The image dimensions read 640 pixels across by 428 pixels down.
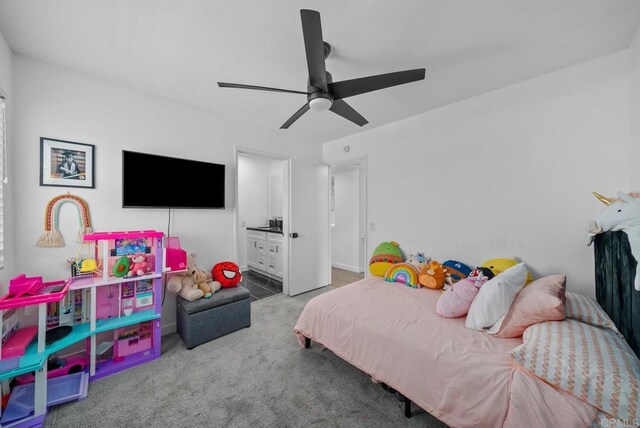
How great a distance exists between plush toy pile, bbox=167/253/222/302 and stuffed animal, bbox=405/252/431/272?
2304 mm

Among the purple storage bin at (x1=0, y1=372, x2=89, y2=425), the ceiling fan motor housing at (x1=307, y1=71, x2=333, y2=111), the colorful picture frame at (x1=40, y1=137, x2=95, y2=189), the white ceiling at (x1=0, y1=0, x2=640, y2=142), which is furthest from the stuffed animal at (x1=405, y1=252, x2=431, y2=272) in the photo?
the colorful picture frame at (x1=40, y1=137, x2=95, y2=189)

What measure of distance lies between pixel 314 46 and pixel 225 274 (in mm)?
2453

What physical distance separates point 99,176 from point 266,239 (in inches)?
110

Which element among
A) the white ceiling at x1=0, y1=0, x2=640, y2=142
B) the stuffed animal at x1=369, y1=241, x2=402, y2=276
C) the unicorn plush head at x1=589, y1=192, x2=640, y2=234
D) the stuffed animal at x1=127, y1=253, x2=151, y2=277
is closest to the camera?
the unicorn plush head at x1=589, y1=192, x2=640, y2=234

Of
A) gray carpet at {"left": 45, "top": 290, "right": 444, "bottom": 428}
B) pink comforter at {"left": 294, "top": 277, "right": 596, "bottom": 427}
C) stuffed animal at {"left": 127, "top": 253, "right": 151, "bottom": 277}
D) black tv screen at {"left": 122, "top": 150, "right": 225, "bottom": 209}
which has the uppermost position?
black tv screen at {"left": 122, "top": 150, "right": 225, "bottom": 209}

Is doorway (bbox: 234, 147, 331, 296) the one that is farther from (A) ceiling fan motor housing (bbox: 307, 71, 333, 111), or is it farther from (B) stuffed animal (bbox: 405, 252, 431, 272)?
(A) ceiling fan motor housing (bbox: 307, 71, 333, 111)

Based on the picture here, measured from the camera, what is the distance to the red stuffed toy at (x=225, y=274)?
274 centimetres

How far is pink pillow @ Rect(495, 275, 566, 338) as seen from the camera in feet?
4.42

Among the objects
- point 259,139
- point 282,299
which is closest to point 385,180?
point 259,139

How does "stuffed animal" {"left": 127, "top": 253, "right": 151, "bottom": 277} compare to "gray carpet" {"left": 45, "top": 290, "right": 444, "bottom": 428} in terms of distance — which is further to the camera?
"stuffed animal" {"left": 127, "top": 253, "right": 151, "bottom": 277}

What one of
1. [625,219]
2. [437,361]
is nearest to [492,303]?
[437,361]

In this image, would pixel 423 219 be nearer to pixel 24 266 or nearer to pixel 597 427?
pixel 597 427

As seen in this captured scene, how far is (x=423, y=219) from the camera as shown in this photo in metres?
3.04

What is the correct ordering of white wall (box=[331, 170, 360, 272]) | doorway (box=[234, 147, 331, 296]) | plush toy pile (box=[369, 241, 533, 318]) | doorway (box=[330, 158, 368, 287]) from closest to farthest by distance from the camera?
plush toy pile (box=[369, 241, 533, 318]) < doorway (box=[234, 147, 331, 296]) < doorway (box=[330, 158, 368, 287]) < white wall (box=[331, 170, 360, 272])
